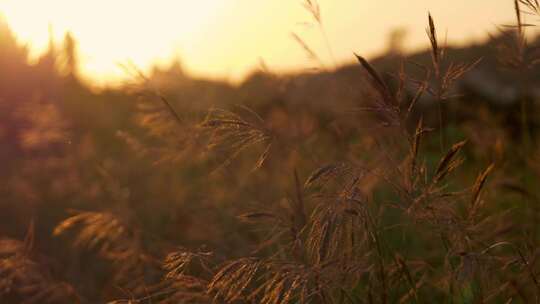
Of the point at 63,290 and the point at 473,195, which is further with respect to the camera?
the point at 63,290

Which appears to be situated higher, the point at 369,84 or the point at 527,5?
the point at 527,5

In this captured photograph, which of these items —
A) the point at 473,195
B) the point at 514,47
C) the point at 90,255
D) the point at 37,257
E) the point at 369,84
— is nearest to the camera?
the point at 473,195

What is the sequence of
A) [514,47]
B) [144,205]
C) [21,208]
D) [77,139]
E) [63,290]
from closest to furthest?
1. [514,47]
2. [63,290]
3. [21,208]
4. [144,205]
5. [77,139]

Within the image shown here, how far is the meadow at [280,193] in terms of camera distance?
176 centimetres

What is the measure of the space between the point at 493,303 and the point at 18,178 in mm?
3888

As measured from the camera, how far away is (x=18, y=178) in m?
5.21

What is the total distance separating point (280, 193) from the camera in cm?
436

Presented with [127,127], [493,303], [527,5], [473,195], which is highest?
[527,5]

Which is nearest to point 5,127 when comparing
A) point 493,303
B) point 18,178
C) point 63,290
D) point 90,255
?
point 18,178

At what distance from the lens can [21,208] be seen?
4.51m

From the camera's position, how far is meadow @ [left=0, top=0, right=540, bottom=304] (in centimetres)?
176

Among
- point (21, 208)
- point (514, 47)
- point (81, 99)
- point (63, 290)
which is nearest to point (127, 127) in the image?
point (81, 99)

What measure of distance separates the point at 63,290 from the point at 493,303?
5.79 feet

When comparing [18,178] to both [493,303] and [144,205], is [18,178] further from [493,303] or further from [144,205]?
[493,303]
